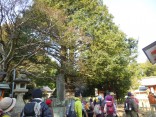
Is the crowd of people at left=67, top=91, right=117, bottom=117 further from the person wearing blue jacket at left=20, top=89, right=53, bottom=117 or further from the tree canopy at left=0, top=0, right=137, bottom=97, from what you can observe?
the tree canopy at left=0, top=0, right=137, bottom=97

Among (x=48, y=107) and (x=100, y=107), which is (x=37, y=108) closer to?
(x=48, y=107)

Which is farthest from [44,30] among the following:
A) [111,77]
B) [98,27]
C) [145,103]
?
[145,103]

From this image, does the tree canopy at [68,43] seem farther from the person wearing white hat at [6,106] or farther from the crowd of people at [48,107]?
the person wearing white hat at [6,106]

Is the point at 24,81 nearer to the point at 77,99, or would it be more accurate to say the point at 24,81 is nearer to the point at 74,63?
the point at 74,63

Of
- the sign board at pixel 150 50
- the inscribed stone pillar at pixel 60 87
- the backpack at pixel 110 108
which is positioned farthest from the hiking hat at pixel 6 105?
the inscribed stone pillar at pixel 60 87

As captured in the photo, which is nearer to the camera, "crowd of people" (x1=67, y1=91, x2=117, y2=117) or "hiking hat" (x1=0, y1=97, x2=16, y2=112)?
"hiking hat" (x1=0, y1=97, x2=16, y2=112)

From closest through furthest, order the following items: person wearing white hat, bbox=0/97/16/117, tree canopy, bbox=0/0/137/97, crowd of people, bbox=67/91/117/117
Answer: person wearing white hat, bbox=0/97/16/117, crowd of people, bbox=67/91/117/117, tree canopy, bbox=0/0/137/97

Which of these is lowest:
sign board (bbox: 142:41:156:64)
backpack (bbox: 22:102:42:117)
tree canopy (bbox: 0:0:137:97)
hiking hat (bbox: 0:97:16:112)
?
backpack (bbox: 22:102:42:117)

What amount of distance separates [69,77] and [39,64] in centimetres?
444

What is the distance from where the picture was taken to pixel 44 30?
53.7 feet

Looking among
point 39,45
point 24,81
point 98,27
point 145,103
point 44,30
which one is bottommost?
point 145,103

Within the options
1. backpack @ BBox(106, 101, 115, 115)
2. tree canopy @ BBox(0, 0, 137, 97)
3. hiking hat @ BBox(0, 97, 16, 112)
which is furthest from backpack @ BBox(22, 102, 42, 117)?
tree canopy @ BBox(0, 0, 137, 97)

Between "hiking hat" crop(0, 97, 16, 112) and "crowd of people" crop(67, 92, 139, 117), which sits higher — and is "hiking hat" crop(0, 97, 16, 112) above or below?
above

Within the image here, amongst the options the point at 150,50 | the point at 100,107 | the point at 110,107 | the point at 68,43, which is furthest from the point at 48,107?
the point at 68,43
